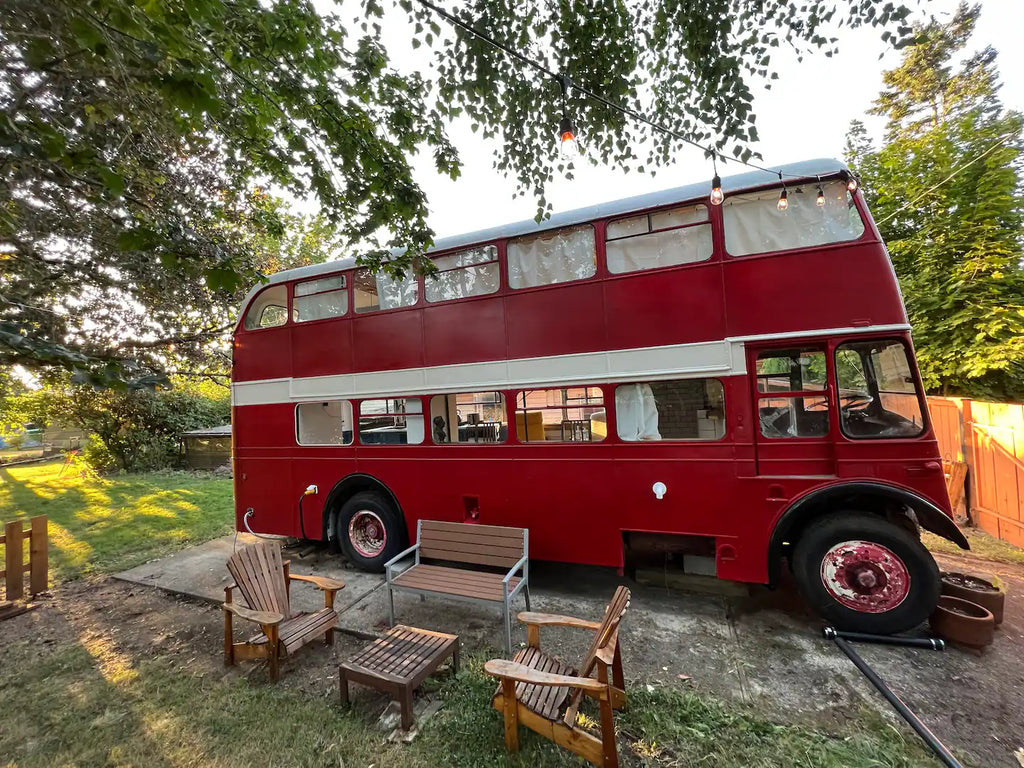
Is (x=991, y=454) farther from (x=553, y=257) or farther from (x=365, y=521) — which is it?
(x=365, y=521)

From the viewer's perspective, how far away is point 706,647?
3520 mm

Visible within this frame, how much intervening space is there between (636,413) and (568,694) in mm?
2512

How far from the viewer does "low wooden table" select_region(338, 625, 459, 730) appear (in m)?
2.72

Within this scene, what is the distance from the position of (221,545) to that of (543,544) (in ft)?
18.2

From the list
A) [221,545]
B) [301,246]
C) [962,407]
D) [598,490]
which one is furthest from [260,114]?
[301,246]

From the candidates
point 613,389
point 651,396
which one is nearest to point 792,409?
point 651,396

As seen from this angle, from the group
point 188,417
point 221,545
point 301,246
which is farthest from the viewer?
point 188,417

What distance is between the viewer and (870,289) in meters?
3.54

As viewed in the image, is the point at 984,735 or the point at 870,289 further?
the point at 870,289

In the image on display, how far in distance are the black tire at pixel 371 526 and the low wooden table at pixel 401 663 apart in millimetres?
1922

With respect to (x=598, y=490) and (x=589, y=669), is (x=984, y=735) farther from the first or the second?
(x=598, y=490)

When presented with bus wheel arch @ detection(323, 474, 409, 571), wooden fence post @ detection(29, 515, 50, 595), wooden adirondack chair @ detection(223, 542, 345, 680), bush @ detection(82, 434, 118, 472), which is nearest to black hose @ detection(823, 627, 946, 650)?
wooden adirondack chair @ detection(223, 542, 345, 680)

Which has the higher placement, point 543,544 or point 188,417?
point 188,417

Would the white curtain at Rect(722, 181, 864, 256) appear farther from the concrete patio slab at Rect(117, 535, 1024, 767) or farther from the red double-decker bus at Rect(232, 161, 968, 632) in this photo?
the concrete patio slab at Rect(117, 535, 1024, 767)
